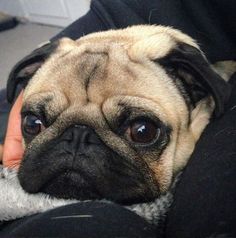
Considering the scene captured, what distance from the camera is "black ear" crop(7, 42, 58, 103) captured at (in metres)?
1.53

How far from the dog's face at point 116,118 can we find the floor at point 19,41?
2.89 meters

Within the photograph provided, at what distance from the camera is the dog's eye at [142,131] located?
1.23 metres

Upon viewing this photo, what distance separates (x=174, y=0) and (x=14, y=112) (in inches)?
31.6

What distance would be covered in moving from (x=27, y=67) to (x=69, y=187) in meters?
0.58

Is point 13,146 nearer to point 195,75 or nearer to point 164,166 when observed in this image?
point 164,166

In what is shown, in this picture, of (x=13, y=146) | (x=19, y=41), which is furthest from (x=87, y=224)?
(x=19, y=41)

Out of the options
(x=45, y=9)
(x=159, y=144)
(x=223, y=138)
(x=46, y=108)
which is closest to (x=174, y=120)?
(x=159, y=144)

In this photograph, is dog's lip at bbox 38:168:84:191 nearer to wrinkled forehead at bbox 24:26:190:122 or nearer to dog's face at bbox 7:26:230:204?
dog's face at bbox 7:26:230:204

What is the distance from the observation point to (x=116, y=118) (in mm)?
1241

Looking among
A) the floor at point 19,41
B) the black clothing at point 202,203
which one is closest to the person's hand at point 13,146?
the black clothing at point 202,203

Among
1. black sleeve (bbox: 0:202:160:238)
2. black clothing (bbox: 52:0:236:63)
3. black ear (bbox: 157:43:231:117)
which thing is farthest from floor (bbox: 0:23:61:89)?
black sleeve (bbox: 0:202:160:238)

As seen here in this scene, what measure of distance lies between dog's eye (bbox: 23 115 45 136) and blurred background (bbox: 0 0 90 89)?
8.86 feet

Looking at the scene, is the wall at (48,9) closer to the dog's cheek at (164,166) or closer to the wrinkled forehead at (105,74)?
the wrinkled forehead at (105,74)

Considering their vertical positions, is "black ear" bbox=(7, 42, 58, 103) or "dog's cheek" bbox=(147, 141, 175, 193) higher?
"black ear" bbox=(7, 42, 58, 103)
